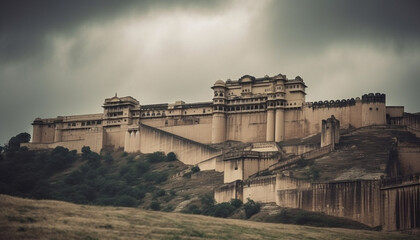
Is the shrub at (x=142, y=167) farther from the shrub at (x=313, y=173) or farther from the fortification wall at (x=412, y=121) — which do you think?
the fortification wall at (x=412, y=121)

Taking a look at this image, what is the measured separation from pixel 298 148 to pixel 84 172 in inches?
1340

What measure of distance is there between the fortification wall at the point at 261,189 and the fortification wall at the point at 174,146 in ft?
72.6

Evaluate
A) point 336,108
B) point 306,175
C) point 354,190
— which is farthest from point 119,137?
point 354,190

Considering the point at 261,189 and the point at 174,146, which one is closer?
the point at 261,189

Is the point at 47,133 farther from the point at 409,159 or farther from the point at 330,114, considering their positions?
the point at 409,159

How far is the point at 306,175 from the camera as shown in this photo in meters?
76.2

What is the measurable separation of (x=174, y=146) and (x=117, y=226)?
206 ft

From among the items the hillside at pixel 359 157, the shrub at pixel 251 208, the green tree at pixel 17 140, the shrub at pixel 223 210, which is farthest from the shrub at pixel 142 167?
the shrub at pixel 251 208

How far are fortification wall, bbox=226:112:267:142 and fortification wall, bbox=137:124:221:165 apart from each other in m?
7.93

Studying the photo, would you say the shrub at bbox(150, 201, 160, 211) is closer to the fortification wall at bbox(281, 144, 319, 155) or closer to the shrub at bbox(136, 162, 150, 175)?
the fortification wall at bbox(281, 144, 319, 155)

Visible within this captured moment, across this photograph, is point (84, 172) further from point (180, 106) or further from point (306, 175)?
point (306, 175)

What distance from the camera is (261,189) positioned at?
73.6 meters

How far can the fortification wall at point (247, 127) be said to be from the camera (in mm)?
107438

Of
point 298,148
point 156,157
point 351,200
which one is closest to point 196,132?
point 156,157
